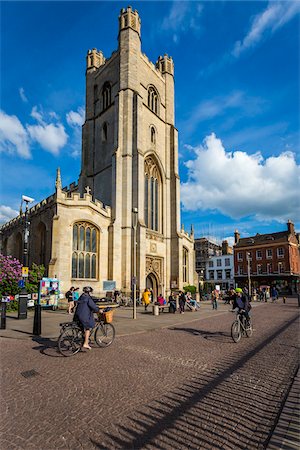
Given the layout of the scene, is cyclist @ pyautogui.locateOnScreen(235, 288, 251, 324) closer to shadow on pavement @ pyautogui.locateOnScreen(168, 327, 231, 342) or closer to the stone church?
shadow on pavement @ pyautogui.locateOnScreen(168, 327, 231, 342)

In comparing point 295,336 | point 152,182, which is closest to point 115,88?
point 152,182

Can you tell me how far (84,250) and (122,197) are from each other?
6.52 m

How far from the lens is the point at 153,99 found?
33688mm

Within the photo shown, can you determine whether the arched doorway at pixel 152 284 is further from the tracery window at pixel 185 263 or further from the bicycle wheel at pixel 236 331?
the bicycle wheel at pixel 236 331

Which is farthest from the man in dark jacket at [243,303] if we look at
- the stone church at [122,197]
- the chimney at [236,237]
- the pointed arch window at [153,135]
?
the chimney at [236,237]

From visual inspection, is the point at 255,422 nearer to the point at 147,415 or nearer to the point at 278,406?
the point at 278,406

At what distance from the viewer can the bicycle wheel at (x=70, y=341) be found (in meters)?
7.14

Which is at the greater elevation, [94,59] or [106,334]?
[94,59]

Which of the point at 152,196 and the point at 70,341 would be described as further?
the point at 152,196

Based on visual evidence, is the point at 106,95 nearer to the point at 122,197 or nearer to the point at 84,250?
the point at 122,197

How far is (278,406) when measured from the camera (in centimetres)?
435

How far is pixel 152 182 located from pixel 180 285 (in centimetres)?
Answer: 1196

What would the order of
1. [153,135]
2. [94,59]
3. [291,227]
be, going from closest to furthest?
[153,135]
[94,59]
[291,227]

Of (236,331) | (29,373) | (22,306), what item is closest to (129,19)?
(22,306)
